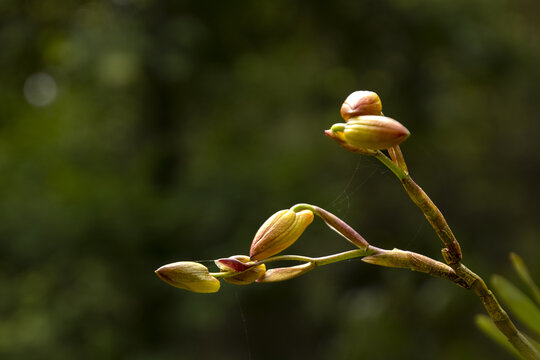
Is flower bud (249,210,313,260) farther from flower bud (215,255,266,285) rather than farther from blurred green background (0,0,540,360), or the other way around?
blurred green background (0,0,540,360)

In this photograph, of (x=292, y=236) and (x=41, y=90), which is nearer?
(x=292, y=236)

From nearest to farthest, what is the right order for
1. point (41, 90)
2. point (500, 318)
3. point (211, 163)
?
point (500, 318) < point (211, 163) < point (41, 90)

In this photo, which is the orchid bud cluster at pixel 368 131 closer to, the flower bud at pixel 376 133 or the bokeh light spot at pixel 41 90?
the flower bud at pixel 376 133

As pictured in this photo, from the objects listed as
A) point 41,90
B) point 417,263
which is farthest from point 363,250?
point 41,90

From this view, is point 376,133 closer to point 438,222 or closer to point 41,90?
→ point 438,222

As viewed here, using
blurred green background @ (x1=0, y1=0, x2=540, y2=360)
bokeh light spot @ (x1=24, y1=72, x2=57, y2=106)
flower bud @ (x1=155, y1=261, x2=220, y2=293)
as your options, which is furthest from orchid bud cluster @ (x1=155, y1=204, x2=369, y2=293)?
bokeh light spot @ (x1=24, y1=72, x2=57, y2=106)

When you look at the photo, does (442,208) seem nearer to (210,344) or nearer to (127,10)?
(210,344)
